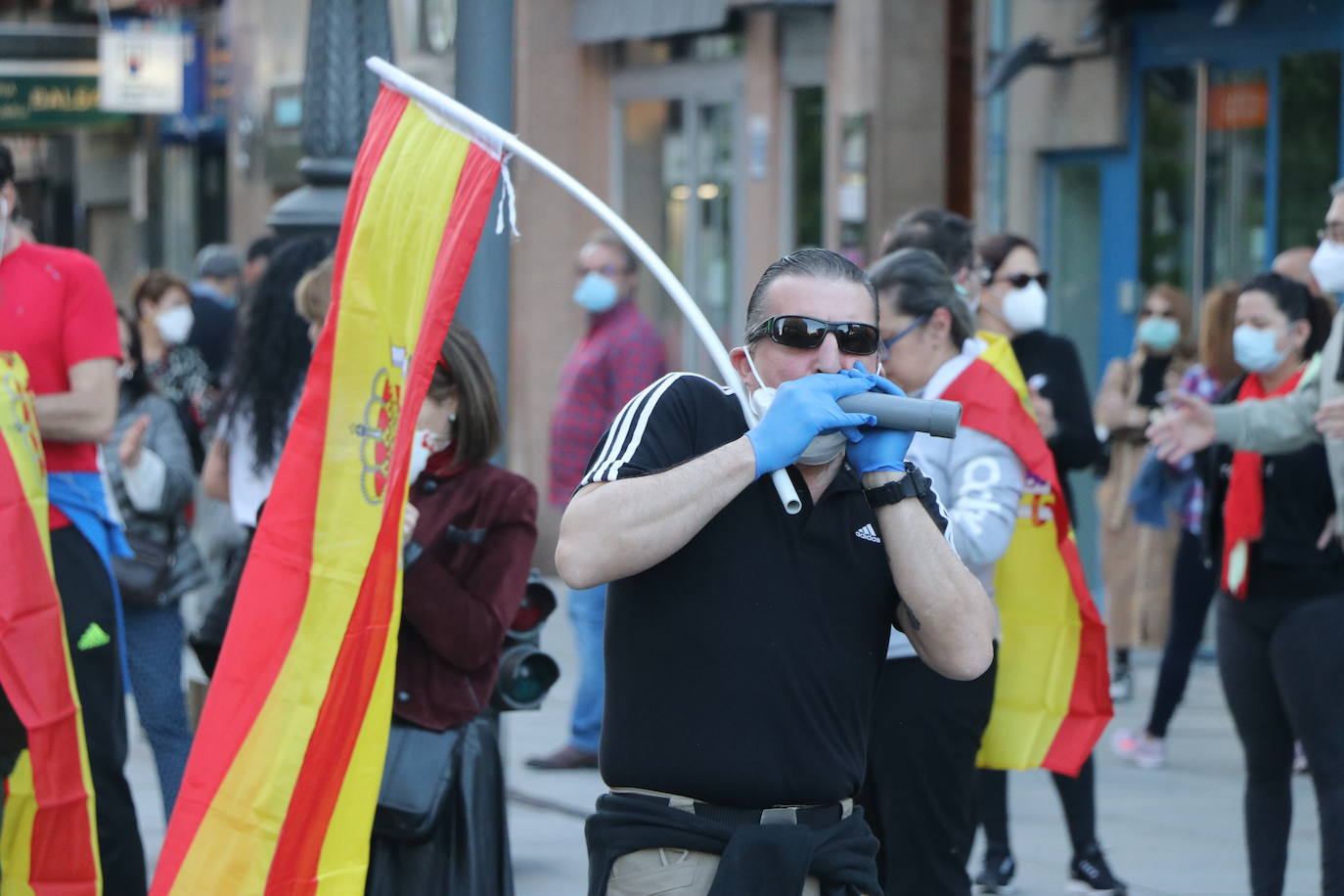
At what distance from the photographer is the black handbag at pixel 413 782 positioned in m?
4.38

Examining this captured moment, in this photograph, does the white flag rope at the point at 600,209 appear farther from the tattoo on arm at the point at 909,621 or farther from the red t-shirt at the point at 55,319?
the red t-shirt at the point at 55,319

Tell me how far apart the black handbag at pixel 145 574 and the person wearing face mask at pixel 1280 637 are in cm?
311

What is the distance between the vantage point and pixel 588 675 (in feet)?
27.2

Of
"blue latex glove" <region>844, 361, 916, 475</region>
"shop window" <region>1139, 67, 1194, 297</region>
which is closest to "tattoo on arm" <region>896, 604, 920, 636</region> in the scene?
"blue latex glove" <region>844, 361, 916, 475</region>

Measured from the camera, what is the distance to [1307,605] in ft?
18.3

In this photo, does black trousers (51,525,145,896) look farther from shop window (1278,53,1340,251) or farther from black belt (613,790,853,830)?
shop window (1278,53,1340,251)

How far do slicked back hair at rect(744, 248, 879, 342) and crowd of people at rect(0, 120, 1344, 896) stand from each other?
0.03 feet

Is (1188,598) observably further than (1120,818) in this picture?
Yes

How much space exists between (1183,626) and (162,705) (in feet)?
13.3

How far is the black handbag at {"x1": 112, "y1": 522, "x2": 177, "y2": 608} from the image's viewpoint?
20.6ft

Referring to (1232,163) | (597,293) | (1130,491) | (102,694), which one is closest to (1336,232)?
(102,694)

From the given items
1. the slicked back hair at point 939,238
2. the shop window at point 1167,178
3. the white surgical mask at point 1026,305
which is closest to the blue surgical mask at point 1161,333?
the shop window at point 1167,178

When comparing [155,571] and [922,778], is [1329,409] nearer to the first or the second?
[922,778]

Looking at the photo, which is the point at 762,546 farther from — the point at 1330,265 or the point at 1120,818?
the point at 1120,818
